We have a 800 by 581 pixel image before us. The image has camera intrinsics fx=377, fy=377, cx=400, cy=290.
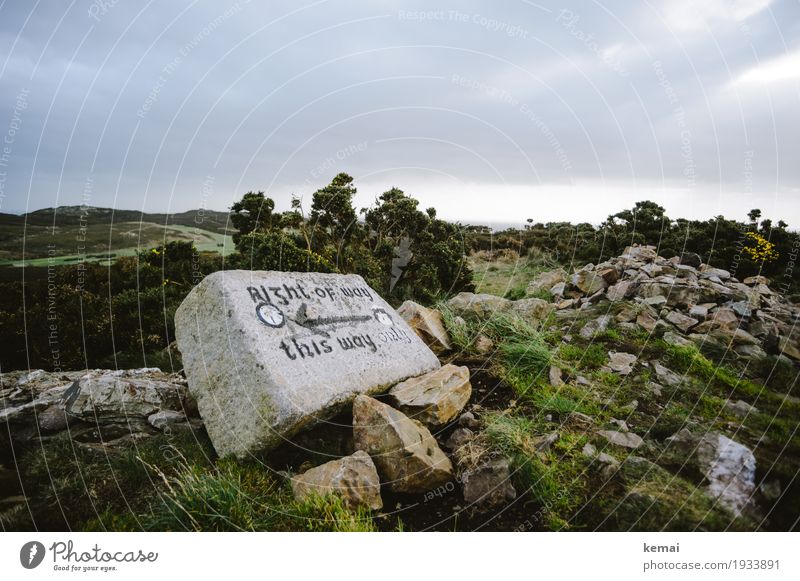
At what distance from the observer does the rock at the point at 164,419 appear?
4.66 meters

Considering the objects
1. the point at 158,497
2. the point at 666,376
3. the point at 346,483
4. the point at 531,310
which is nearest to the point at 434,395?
the point at 346,483

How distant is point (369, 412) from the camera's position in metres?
4.14

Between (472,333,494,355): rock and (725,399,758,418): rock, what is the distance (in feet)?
10.9

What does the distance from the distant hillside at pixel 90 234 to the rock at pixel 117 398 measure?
8.00 ft

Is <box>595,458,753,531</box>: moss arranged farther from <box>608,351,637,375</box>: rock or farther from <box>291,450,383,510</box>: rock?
<box>608,351,637,375</box>: rock

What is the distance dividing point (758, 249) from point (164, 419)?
13633 millimetres

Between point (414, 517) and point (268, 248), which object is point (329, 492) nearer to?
point (414, 517)

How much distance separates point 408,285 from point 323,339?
20.8 ft

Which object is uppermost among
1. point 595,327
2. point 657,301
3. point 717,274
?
point 717,274

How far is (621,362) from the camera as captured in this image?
630 cm

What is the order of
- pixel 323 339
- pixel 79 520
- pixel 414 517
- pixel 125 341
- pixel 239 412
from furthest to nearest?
pixel 125 341 < pixel 323 339 < pixel 239 412 < pixel 414 517 < pixel 79 520

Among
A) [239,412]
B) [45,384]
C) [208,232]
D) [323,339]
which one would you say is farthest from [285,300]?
[208,232]

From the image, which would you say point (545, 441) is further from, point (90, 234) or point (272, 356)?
point (90, 234)

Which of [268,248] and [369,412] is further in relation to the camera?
[268,248]
